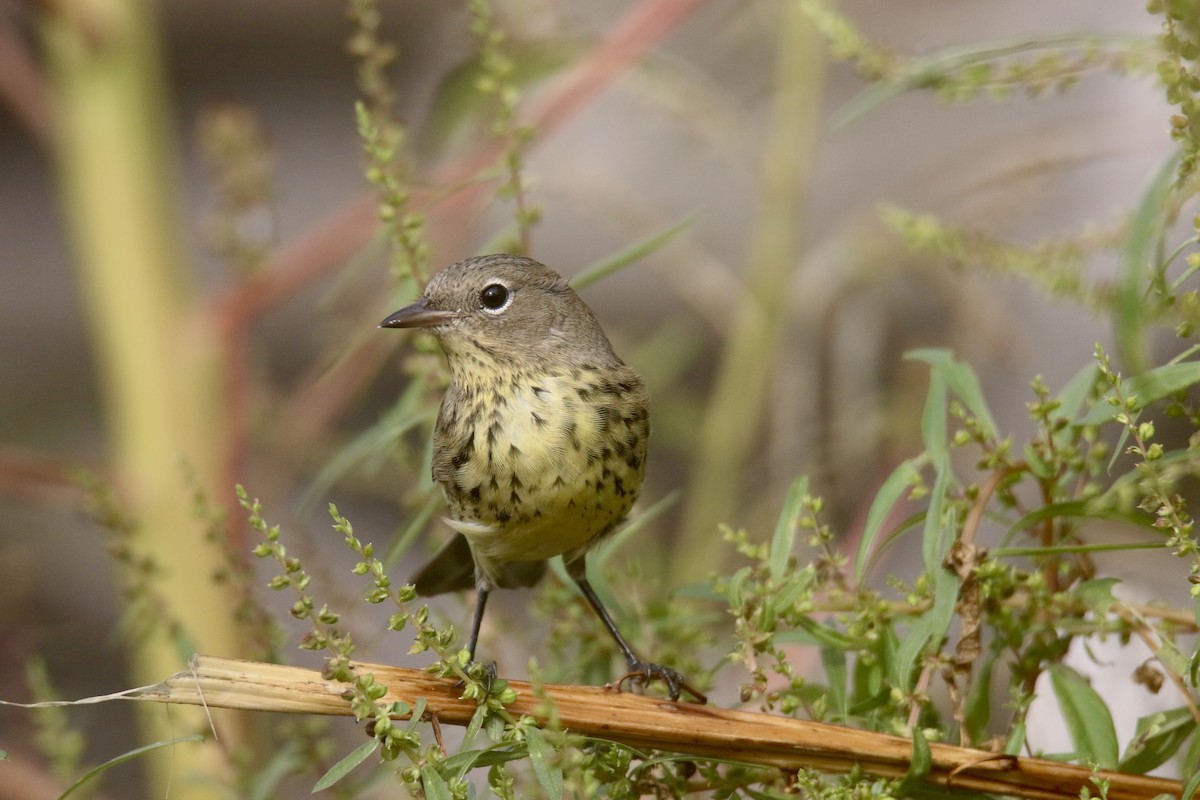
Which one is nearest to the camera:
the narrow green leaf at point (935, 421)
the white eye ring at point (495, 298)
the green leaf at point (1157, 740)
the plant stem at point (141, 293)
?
the green leaf at point (1157, 740)

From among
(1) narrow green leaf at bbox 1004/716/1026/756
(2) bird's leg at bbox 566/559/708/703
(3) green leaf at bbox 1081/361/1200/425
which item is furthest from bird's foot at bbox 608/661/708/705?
(3) green leaf at bbox 1081/361/1200/425

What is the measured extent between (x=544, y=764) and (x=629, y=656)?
1.82 feet

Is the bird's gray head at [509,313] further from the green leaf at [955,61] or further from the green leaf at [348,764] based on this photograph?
the green leaf at [348,764]

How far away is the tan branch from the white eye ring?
80 cm

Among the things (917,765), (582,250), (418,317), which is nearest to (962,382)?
(917,765)

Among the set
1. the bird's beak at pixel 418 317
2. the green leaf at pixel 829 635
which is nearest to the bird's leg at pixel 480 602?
the bird's beak at pixel 418 317

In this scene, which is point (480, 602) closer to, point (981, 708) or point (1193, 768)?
point (981, 708)

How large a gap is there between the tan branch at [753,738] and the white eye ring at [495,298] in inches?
31.4

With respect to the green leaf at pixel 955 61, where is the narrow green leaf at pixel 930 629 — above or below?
below

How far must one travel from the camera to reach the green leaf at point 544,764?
3.93 ft

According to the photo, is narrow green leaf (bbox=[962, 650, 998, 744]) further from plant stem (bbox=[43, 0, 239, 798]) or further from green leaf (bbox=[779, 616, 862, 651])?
plant stem (bbox=[43, 0, 239, 798])

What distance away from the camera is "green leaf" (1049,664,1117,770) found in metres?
1.37

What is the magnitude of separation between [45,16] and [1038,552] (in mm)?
2271

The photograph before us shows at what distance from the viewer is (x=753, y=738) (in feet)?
4.34
